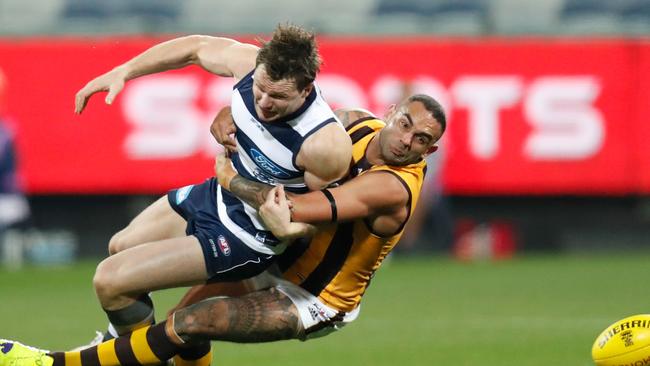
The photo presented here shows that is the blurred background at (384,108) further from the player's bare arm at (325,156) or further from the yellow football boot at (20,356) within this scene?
the yellow football boot at (20,356)

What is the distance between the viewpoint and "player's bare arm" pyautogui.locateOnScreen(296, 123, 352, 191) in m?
6.53

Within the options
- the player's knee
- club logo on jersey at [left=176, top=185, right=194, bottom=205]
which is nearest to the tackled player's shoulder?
club logo on jersey at [left=176, top=185, right=194, bottom=205]

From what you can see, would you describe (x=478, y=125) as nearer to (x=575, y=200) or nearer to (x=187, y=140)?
(x=575, y=200)

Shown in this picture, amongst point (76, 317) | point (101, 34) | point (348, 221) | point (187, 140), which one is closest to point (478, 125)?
point (187, 140)

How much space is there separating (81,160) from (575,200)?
225 inches

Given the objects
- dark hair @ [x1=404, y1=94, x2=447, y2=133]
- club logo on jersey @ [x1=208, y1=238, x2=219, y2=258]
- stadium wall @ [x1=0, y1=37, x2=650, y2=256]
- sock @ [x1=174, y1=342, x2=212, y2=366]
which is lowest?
sock @ [x1=174, y1=342, x2=212, y2=366]

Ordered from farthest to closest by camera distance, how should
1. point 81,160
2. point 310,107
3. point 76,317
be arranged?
1. point 81,160
2. point 76,317
3. point 310,107

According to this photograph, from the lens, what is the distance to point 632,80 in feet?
49.3

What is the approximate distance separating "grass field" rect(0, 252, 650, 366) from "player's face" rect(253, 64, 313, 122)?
9.03 feet

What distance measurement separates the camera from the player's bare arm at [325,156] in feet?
21.4

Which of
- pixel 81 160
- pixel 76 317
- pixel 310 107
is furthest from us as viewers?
pixel 81 160

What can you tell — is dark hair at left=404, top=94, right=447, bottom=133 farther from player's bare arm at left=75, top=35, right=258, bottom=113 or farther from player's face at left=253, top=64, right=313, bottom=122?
player's bare arm at left=75, top=35, right=258, bottom=113

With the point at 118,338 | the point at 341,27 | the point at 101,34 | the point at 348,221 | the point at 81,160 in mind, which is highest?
the point at 341,27

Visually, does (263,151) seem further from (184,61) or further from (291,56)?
(184,61)
